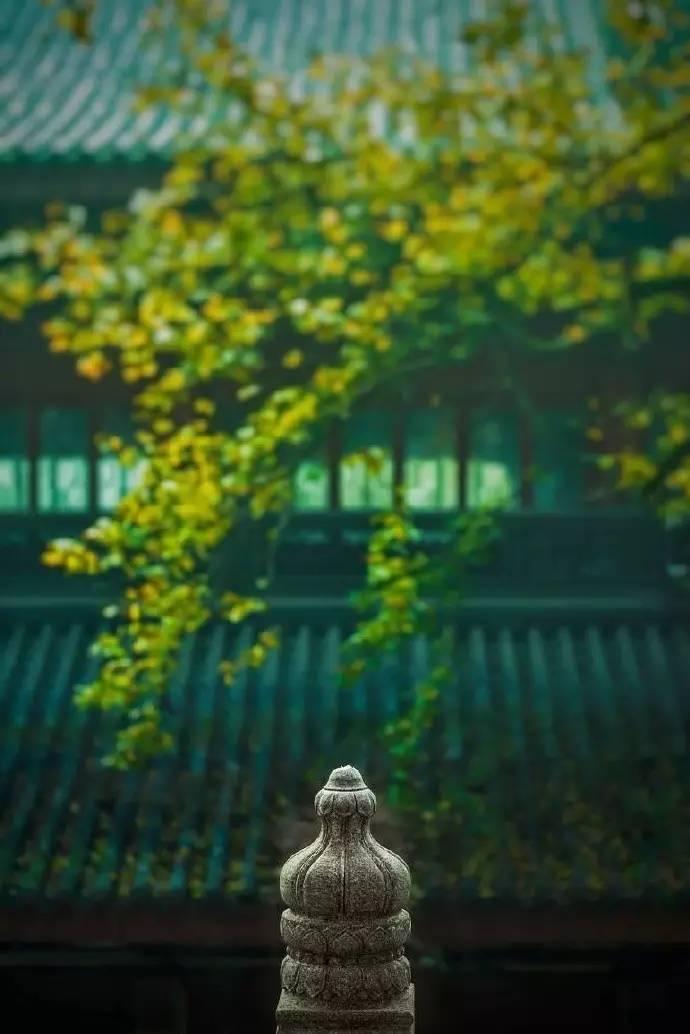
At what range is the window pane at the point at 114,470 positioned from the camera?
9570mm

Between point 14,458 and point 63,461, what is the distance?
32 cm

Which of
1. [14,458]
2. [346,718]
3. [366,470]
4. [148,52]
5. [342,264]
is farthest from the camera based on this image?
[148,52]

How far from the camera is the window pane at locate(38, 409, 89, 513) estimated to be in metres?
9.59

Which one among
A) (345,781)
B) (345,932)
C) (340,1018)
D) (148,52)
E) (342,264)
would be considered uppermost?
(148,52)

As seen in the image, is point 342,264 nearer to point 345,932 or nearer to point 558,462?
point 558,462

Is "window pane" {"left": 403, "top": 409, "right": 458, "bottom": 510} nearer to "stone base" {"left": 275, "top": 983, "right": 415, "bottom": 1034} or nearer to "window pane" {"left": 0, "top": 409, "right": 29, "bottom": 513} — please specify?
"window pane" {"left": 0, "top": 409, "right": 29, "bottom": 513}

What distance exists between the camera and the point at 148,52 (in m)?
11.3

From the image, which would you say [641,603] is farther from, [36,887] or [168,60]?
[168,60]

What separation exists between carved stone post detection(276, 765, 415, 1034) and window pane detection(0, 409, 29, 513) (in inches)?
230

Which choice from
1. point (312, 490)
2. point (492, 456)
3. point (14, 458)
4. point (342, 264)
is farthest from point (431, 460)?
point (14, 458)

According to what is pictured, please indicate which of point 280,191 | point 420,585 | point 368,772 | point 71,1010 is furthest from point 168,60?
point 71,1010

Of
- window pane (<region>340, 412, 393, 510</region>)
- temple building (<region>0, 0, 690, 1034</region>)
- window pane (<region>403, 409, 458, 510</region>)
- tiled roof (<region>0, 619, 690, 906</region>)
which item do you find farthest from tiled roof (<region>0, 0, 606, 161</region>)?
tiled roof (<region>0, 619, 690, 906</region>)

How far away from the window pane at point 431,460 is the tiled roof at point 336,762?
0.88m

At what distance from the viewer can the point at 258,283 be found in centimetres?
850
